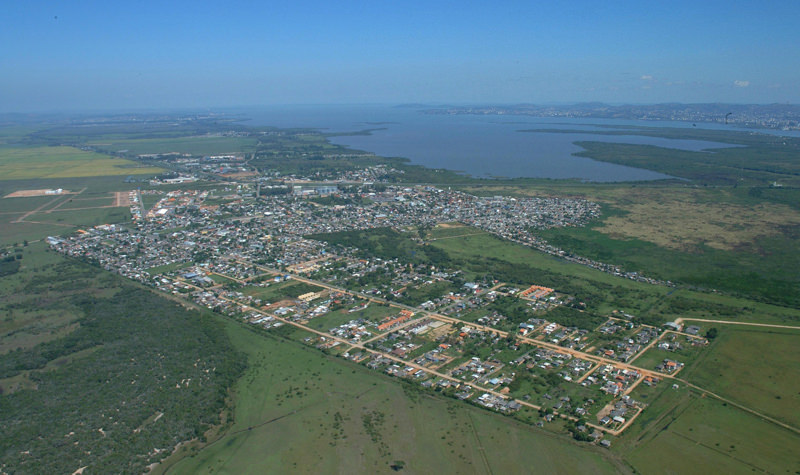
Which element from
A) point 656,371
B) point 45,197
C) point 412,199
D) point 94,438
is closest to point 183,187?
point 45,197

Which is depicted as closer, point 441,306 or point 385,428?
point 385,428

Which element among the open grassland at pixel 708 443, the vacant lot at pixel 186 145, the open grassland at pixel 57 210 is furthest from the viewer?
the vacant lot at pixel 186 145

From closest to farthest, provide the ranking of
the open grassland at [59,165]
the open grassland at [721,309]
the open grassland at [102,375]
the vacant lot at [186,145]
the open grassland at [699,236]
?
the open grassland at [102,375], the open grassland at [721,309], the open grassland at [699,236], the open grassland at [59,165], the vacant lot at [186,145]

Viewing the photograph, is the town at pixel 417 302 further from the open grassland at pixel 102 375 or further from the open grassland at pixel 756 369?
the open grassland at pixel 102 375

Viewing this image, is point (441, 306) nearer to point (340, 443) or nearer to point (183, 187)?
point (340, 443)

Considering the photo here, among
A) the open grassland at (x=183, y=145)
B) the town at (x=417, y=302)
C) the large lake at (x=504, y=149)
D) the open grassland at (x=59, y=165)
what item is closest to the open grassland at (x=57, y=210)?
the town at (x=417, y=302)

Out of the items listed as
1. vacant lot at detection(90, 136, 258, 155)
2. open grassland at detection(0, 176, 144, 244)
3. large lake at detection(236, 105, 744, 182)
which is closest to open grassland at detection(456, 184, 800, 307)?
large lake at detection(236, 105, 744, 182)
